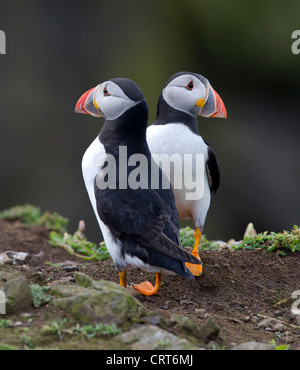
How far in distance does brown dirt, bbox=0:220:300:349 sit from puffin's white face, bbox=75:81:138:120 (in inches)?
49.8

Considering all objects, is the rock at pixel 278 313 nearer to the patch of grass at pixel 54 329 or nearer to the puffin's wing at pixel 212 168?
the puffin's wing at pixel 212 168

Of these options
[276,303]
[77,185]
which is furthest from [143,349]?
[77,185]

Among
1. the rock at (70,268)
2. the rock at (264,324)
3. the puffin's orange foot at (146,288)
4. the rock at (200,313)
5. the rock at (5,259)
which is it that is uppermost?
the rock at (5,259)

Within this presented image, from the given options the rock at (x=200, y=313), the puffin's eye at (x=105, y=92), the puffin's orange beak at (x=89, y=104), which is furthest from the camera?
the puffin's orange beak at (x=89, y=104)

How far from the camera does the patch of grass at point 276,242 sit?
5539 mm

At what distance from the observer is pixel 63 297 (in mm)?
3648

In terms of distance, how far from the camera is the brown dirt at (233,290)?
159 inches

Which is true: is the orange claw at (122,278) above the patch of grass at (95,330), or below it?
above

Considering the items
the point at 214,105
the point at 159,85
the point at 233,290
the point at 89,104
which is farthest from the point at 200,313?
the point at 159,85

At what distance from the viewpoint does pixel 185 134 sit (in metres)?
5.28

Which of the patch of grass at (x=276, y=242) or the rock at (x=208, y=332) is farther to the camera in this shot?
Result: the patch of grass at (x=276, y=242)

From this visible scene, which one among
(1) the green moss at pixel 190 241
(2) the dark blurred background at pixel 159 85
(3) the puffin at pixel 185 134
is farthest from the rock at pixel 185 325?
(2) the dark blurred background at pixel 159 85

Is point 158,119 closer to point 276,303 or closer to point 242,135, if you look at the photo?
point 276,303

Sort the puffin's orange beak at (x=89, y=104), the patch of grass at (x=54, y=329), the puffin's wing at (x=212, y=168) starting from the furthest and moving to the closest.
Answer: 1. the puffin's wing at (x=212, y=168)
2. the puffin's orange beak at (x=89, y=104)
3. the patch of grass at (x=54, y=329)
